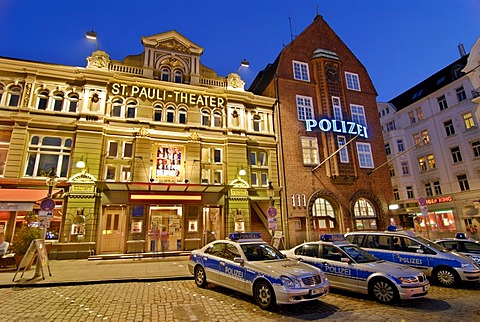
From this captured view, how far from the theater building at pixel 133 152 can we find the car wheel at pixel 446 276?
8234 millimetres

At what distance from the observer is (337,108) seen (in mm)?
24703

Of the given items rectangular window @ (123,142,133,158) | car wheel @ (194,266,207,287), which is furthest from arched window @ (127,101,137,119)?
car wheel @ (194,266,207,287)

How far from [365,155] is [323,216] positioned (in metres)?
7.97

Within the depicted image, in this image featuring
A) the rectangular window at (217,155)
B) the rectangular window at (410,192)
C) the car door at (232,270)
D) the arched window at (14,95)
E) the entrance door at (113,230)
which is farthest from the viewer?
the rectangular window at (410,192)

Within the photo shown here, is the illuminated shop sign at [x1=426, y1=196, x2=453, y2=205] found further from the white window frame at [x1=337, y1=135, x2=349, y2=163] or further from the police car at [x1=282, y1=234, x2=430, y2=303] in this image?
the police car at [x1=282, y1=234, x2=430, y2=303]

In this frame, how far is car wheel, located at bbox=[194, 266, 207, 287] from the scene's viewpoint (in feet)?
28.8

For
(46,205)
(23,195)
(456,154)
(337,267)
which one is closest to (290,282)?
(337,267)

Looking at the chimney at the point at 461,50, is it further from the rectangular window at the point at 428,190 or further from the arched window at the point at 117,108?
the arched window at the point at 117,108

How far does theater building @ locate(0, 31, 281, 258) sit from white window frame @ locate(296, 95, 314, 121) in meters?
4.20

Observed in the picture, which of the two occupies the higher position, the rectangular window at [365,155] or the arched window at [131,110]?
the arched window at [131,110]

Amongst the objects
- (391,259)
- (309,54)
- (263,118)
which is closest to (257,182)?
(263,118)

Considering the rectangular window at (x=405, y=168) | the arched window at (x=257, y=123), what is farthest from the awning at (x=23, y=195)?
the rectangular window at (x=405, y=168)

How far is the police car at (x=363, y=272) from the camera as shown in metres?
6.86

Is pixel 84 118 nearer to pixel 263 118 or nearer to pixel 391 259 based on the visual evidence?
pixel 263 118
